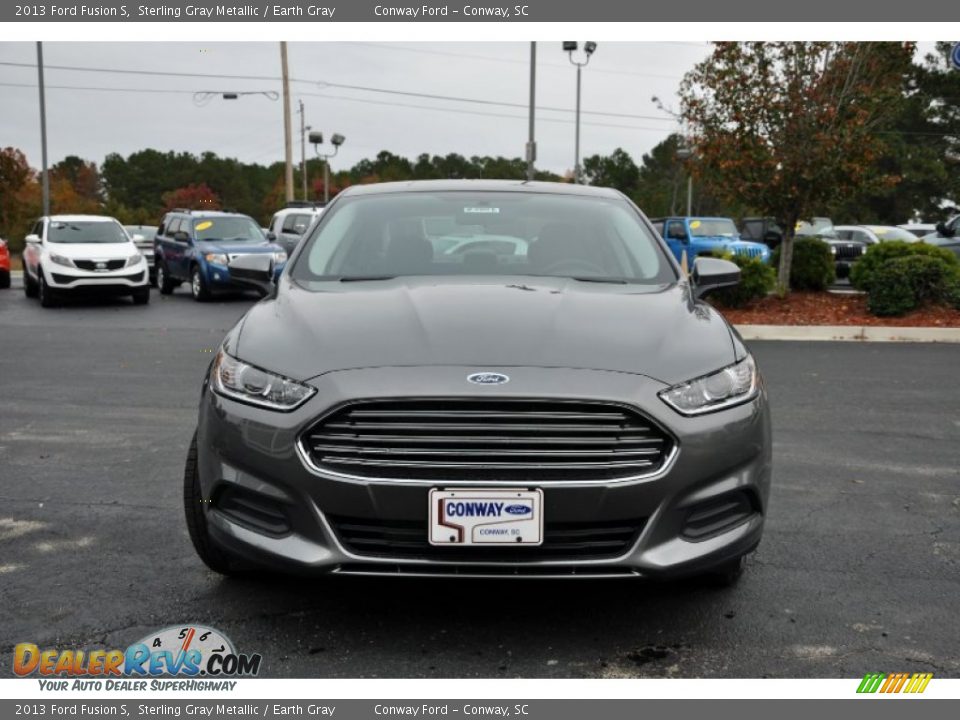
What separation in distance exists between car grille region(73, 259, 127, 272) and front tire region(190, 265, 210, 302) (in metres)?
1.32

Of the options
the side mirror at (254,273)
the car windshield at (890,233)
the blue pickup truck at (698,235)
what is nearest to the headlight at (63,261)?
the blue pickup truck at (698,235)

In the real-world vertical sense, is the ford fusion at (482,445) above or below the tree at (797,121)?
below

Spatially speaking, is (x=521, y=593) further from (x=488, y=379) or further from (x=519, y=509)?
(x=488, y=379)

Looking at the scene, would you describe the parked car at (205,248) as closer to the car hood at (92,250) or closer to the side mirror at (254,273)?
the car hood at (92,250)

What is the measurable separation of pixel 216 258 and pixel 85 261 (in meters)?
2.25

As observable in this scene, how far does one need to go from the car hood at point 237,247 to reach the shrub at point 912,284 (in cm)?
1065

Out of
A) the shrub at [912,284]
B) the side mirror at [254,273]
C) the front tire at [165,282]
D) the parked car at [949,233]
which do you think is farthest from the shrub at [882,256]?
the front tire at [165,282]

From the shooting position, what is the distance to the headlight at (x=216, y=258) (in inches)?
749

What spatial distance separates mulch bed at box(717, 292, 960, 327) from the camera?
14062 millimetres

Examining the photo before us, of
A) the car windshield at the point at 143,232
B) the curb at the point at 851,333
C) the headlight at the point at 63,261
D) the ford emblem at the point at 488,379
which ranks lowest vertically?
the curb at the point at 851,333

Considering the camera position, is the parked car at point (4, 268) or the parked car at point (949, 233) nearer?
the parked car at point (949, 233)

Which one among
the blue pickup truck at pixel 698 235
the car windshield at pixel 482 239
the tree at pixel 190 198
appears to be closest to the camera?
the car windshield at pixel 482 239

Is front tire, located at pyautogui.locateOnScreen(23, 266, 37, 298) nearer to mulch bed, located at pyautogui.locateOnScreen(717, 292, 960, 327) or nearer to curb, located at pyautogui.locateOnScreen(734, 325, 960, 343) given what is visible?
mulch bed, located at pyautogui.locateOnScreen(717, 292, 960, 327)

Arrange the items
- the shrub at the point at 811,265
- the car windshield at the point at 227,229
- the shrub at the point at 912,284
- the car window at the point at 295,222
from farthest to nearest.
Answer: the car window at the point at 295,222 → the car windshield at the point at 227,229 → the shrub at the point at 811,265 → the shrub at the point at 912,284
